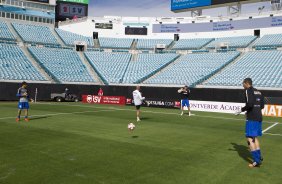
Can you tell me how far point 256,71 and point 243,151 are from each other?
30.3 meters

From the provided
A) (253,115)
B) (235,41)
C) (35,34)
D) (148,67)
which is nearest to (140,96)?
(253,115)

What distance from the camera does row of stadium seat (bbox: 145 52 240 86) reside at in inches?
1613

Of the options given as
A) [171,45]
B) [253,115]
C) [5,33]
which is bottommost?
[253,115]

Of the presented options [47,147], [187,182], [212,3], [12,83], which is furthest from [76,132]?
[212,3]

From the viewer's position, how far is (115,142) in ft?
36.6

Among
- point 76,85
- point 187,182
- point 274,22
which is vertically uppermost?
point 274,22

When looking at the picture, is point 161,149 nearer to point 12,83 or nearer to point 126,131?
point 126,131

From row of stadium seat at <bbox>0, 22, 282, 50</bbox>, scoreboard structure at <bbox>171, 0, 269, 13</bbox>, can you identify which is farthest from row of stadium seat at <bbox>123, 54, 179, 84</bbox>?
scoreboard structure at <bbox>171, 0, 269, 13</bbox>

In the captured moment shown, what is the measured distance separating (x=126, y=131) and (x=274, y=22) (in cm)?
4032

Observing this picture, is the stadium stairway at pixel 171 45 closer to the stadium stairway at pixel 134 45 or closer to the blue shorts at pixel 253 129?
the stadium stairway at pixel 134 45

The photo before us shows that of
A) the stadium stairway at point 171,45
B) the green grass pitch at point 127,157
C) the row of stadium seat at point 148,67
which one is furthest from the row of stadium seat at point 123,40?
the green grass pitch at point 127,157

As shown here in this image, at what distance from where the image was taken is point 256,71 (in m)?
38.2

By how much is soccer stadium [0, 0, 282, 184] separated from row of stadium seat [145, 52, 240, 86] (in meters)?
0.16

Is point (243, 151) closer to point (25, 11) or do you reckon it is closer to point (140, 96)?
point (140, 96)
